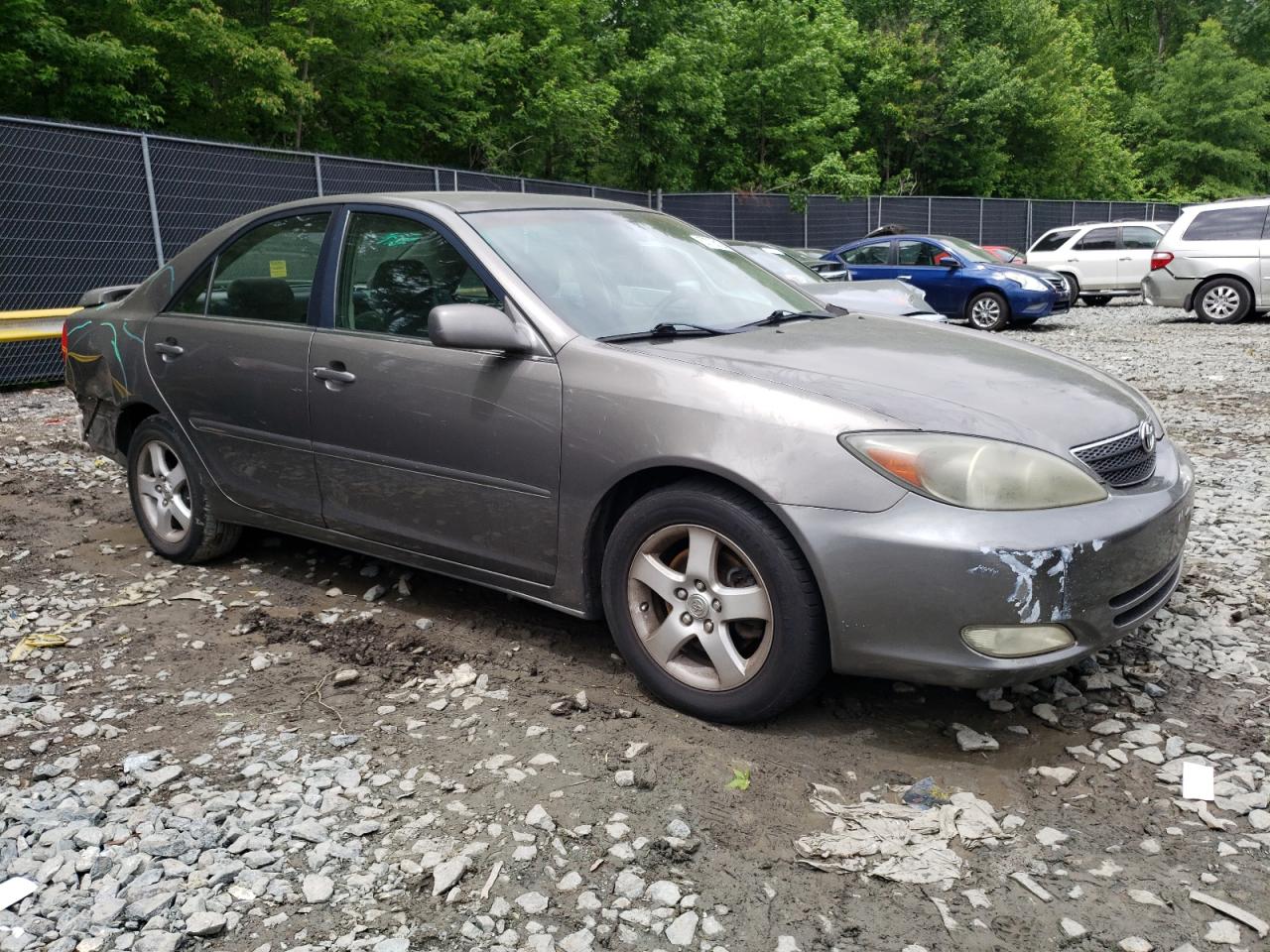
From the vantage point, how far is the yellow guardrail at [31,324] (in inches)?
402

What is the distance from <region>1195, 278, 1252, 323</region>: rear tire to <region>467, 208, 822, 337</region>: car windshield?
1407cm

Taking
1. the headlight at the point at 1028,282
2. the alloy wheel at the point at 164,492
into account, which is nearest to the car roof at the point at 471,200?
the alloy wheel at the point at 164,492

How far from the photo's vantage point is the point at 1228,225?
A: 620 inches

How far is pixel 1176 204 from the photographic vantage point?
4238 centimetres

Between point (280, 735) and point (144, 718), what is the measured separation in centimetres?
49

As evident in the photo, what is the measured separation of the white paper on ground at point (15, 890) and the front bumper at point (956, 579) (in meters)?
2.05

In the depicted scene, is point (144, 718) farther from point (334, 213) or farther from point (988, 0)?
point (988, 0)

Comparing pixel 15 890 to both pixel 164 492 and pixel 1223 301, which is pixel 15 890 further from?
pixel 1223 301

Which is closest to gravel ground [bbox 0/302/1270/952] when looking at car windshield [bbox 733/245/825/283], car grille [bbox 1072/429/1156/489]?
car grille [bbox 1072/429/1156/489]

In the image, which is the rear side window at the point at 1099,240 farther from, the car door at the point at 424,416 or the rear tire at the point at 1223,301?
Result: the car door at the point at 424,416

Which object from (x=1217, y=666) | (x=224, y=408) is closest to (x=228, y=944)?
(x=224, y=408)

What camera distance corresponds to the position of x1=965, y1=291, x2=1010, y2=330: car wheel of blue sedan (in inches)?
652

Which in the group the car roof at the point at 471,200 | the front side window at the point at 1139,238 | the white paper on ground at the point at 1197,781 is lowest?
the white paper on ground at the point at 1197,781

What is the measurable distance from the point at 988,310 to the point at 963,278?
63cm
